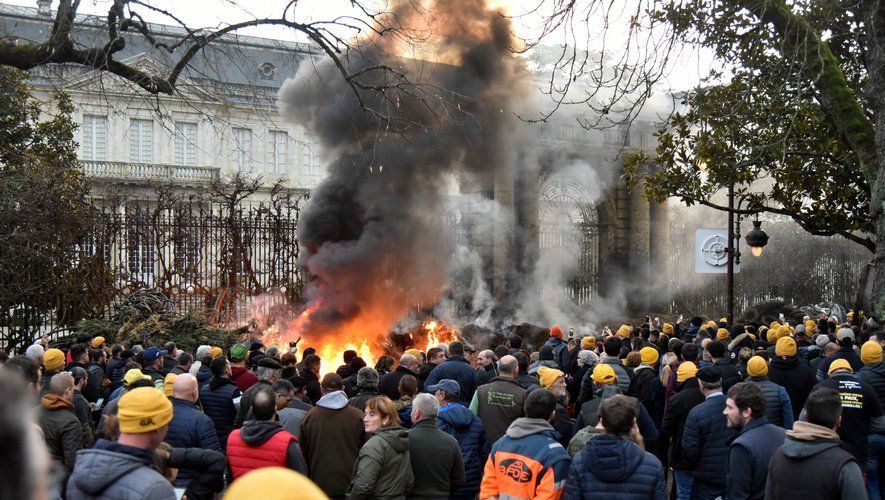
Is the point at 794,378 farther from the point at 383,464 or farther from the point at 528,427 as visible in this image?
the point at 383,464

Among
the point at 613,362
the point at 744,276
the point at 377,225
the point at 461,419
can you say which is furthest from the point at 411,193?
the point at 744,276

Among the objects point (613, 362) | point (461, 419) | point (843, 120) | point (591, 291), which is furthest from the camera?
point (591, 291)

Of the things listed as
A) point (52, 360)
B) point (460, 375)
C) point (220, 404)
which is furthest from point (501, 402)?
point (52, 360)

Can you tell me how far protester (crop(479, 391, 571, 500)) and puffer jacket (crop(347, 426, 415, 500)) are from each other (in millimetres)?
748

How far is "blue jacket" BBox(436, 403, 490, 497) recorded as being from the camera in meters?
6.45

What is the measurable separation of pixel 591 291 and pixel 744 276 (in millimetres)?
6093

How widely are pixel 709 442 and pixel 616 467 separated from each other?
2287 mm

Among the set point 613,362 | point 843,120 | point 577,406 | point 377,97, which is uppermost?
point 377,97

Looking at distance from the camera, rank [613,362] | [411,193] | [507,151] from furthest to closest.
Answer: [507,151]
[411,193]
[613,362]

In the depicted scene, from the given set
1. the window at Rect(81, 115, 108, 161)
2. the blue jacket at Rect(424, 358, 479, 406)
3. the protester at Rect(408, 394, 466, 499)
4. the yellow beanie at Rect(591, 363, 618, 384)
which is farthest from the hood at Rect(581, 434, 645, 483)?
the window at Rect(81, 115, 108, 161)

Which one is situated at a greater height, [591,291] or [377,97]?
[377,97]

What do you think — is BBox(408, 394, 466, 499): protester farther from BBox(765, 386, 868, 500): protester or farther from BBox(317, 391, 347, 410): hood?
BBox(765, 386, 868, 500): protester

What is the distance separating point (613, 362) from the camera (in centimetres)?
893

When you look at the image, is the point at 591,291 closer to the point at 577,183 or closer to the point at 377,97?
the point at 577,183
